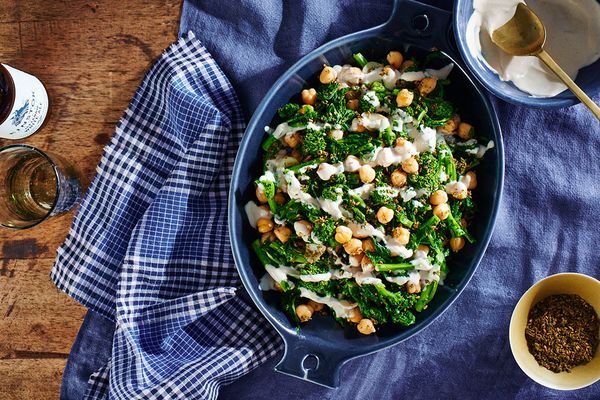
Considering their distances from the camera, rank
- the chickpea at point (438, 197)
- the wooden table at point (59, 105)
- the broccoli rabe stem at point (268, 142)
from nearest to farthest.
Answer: the chickpea at point (438, 197) → the broccoli rabe stem at point (268, 142) → the wooden table at point (59, 105)

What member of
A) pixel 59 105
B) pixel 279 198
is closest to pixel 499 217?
pixel 279 198

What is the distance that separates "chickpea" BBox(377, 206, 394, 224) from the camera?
7.17 feet

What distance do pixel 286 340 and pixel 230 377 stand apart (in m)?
0.41

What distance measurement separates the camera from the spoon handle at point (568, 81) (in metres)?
2.09

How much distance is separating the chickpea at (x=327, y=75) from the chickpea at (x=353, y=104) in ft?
0.33

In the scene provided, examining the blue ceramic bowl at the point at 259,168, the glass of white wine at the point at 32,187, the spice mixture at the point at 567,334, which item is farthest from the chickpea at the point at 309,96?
the spice mixture at the point at 567,334

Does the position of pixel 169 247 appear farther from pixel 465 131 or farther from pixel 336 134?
pixel 465 131

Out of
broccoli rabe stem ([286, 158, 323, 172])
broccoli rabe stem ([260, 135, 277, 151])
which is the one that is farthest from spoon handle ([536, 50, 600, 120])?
broccoli rabe stem ([260, 135, 277, 151])

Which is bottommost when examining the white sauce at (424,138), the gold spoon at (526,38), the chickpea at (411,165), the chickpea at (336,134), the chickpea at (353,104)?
the chickpea at (411,165)

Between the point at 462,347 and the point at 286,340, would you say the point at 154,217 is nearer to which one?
the point at 286,340

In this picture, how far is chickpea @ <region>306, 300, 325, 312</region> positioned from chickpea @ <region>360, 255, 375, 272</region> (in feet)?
0.81

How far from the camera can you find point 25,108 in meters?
2.50

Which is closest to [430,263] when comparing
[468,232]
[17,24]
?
[468,232]

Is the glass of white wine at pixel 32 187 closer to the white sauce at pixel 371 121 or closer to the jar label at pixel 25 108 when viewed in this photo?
the jar label at pixel 25 108
